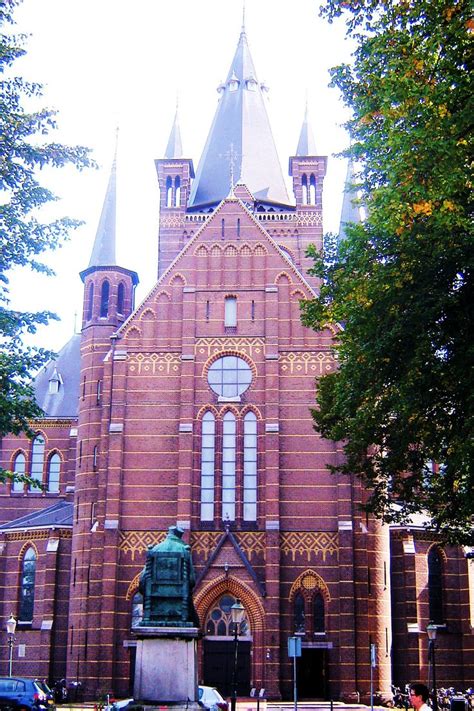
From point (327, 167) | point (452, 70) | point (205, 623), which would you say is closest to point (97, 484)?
point (205, 623)

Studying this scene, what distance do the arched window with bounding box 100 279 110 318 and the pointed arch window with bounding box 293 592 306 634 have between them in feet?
54.4

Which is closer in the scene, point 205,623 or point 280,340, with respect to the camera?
point 205,623

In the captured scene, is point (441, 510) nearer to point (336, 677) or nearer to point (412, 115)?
point (412, 115)

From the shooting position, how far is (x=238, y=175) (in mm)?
59469

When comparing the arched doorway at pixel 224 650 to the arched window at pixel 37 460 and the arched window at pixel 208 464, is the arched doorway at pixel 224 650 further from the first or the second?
the arched window at pixel 37 460

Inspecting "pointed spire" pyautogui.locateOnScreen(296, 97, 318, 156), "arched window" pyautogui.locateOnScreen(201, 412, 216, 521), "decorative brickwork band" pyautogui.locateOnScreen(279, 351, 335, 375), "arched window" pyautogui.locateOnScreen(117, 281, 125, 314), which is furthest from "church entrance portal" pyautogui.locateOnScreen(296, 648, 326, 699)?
"pointed spire" pyautogui.locateOnScreen(296, 97, 318, 156)

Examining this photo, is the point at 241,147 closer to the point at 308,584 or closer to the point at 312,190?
the point at 312,190

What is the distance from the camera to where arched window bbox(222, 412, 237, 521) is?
144 ft

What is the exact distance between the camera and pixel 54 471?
57875 mm

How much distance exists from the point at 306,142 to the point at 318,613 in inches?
1215

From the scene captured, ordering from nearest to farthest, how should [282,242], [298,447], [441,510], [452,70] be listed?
[452,70] < [441,510] < [298,447] < [282,242]

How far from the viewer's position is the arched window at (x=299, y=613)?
41.9m

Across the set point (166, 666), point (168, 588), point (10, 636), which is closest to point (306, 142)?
point (10, 636)

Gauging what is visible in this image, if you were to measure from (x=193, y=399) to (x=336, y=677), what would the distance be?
1341 cm
